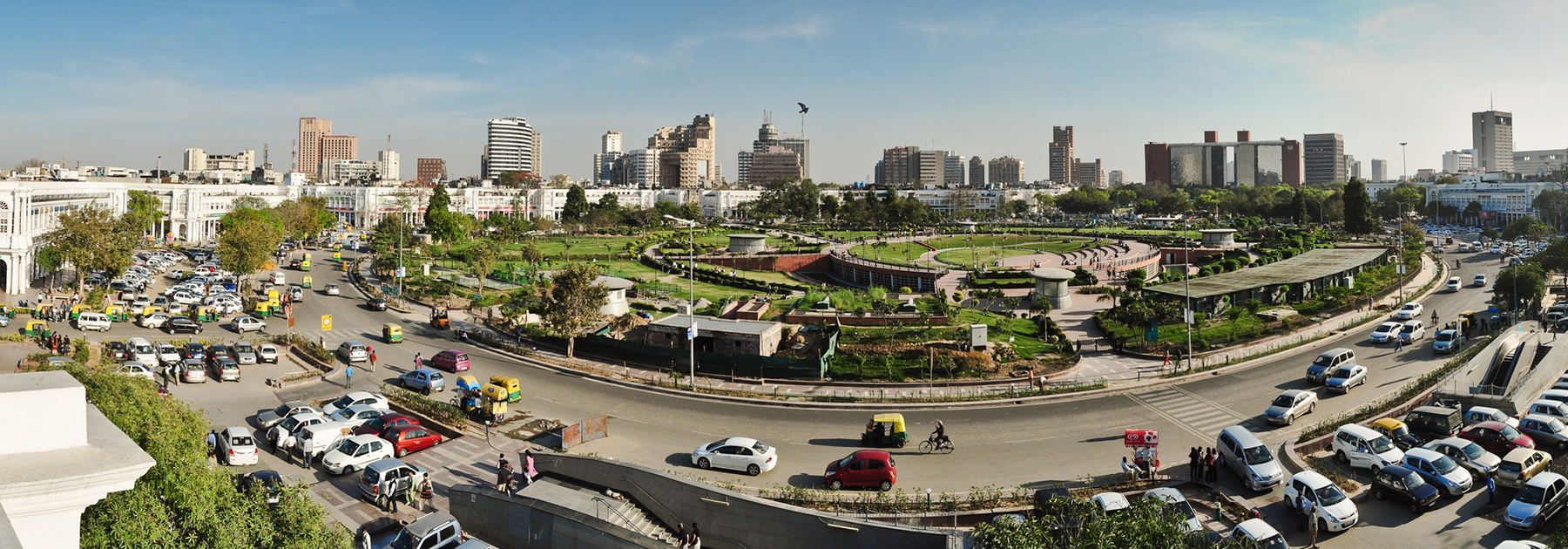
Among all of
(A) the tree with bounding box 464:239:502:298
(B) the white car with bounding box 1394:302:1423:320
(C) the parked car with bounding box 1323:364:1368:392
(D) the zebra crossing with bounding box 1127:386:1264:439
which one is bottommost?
(D) the zebra crossing with bounding box 1127:386:1264:439

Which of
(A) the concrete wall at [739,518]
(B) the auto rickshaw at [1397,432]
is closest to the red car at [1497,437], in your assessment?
(B) the auto rickshaw at [1397,432]

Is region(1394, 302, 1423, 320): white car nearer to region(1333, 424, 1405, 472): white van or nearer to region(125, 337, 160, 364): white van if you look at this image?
region(1333, 424, 1405, 472): white van

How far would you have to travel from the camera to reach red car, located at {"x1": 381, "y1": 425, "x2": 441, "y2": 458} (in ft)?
84.5

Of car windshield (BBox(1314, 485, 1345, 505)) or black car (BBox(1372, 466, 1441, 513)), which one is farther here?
black car (BBox(1372, 466, 1441, 513))

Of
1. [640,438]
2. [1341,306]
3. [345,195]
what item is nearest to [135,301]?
[640,438]

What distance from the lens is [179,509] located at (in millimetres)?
10656

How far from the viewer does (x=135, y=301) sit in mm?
50500

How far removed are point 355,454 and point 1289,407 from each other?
97.3 ft

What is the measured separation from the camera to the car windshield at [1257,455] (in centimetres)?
2297

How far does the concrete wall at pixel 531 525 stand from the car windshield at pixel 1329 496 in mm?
15416

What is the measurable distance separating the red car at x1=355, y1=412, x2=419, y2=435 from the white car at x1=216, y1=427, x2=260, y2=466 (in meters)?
3.08

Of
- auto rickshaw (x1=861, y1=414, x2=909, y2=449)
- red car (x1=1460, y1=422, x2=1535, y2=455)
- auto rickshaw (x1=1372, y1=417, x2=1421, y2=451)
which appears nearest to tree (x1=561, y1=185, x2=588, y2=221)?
auto rickshaw (x1=861, y1=414, x2=909, y2=449)

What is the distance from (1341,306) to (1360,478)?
106 ft

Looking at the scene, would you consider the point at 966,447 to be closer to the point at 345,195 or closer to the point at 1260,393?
the point at 1260,393
